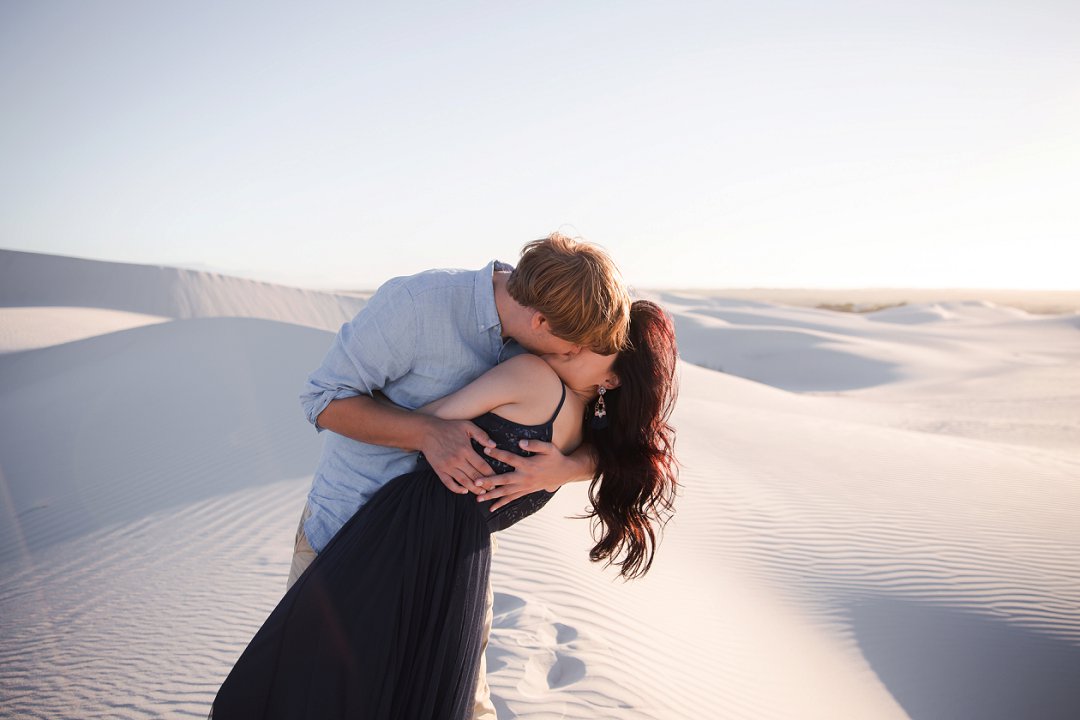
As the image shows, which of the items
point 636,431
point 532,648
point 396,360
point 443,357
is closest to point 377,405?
point 396,360

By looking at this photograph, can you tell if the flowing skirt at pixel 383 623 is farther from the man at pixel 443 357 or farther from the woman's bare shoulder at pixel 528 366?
the woman's bare shoulder at pixel 528 366

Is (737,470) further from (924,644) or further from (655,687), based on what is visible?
(655,687)

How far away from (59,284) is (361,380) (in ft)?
120

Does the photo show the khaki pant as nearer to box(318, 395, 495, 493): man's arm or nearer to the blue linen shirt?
the blue linen shirt

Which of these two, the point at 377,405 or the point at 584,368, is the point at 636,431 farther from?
the point at 377,405

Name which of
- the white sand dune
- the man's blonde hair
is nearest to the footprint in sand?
the white sand dune

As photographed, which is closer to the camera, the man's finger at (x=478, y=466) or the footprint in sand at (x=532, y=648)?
the man's finger at (x=478, y=466)

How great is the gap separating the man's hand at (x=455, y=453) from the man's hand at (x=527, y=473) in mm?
47

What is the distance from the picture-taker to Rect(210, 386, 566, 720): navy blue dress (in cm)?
180

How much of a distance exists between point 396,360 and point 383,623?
2.37ft

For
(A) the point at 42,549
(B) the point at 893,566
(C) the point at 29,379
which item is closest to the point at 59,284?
(C) the point at 29,379

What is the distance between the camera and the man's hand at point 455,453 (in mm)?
1882

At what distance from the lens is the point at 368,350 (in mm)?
1931

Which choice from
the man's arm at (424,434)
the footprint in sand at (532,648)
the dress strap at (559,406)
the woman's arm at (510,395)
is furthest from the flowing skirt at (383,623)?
the footprint in sand at (532,648)
